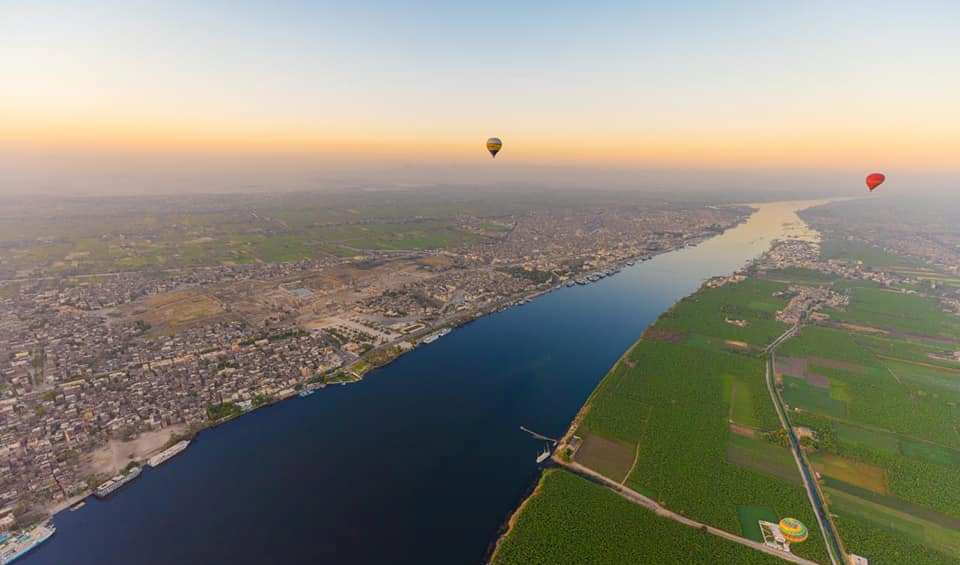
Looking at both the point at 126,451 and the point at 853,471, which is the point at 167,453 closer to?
the point at 126,451

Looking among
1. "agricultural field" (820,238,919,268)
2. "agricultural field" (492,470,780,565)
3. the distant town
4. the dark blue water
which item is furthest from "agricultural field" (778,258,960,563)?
"agricultural field" (820,238,919,268)

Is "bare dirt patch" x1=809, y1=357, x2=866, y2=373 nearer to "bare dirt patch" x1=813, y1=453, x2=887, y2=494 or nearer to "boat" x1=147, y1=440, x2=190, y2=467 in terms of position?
"bare dirt patch" x1=813, y1=453, x2=887, y2=494

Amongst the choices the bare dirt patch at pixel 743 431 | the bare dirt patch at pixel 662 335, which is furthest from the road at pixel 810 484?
the bare dirt patch at pixel 662 335

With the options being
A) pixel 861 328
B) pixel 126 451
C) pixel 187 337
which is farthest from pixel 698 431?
pixel 187 337

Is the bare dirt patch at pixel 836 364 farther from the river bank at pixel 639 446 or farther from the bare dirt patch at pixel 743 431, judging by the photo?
the bare dirt patch at pixel 743 431

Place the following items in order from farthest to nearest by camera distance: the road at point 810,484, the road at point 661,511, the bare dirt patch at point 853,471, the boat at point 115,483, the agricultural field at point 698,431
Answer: the bare dirt patch at point 853,471
the boat at point 115,483
the agricultural field at point 698,431
the road at point 810,484
the road at point 661,511

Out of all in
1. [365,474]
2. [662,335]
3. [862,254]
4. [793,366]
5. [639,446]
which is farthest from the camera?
[862,254]
